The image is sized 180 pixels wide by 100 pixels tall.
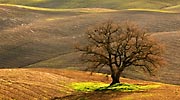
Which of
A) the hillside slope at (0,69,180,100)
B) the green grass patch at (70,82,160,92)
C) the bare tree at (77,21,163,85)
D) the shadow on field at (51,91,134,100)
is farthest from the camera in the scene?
the bare tree at (77,21,163,85)

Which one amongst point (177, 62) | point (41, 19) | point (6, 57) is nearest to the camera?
point (177, 62)

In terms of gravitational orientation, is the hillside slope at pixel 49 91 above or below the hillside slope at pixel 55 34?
above

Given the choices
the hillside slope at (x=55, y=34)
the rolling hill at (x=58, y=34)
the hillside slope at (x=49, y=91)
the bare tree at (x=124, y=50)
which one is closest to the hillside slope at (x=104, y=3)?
the rolling hill at (x=58, y=34)

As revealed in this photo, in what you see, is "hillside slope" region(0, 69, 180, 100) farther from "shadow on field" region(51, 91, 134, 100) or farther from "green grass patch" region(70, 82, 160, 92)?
"green grass patch" region(70, 82, 160, 92)

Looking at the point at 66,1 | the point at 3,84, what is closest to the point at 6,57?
the point at 3,84

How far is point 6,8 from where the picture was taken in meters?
132

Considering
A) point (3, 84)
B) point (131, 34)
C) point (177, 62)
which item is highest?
point (131, 34)

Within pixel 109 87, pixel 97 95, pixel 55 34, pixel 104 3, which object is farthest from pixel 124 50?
pixel 104 3

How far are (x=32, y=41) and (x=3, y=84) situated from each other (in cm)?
5438

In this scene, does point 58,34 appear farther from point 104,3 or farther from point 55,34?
point 104,3

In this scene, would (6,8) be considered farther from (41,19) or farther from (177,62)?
(177,62)

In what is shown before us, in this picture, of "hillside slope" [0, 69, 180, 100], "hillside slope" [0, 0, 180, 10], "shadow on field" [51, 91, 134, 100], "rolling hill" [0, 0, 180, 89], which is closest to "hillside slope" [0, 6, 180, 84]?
"rolling hill" [0, 0, 180, 89]

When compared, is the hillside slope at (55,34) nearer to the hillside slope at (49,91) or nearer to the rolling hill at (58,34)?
the rolling hill at (58,34)

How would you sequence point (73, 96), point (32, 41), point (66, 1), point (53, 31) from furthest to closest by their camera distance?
point (66, 1)
point (53, 31)
point (32, 41)
point (73, 96)
